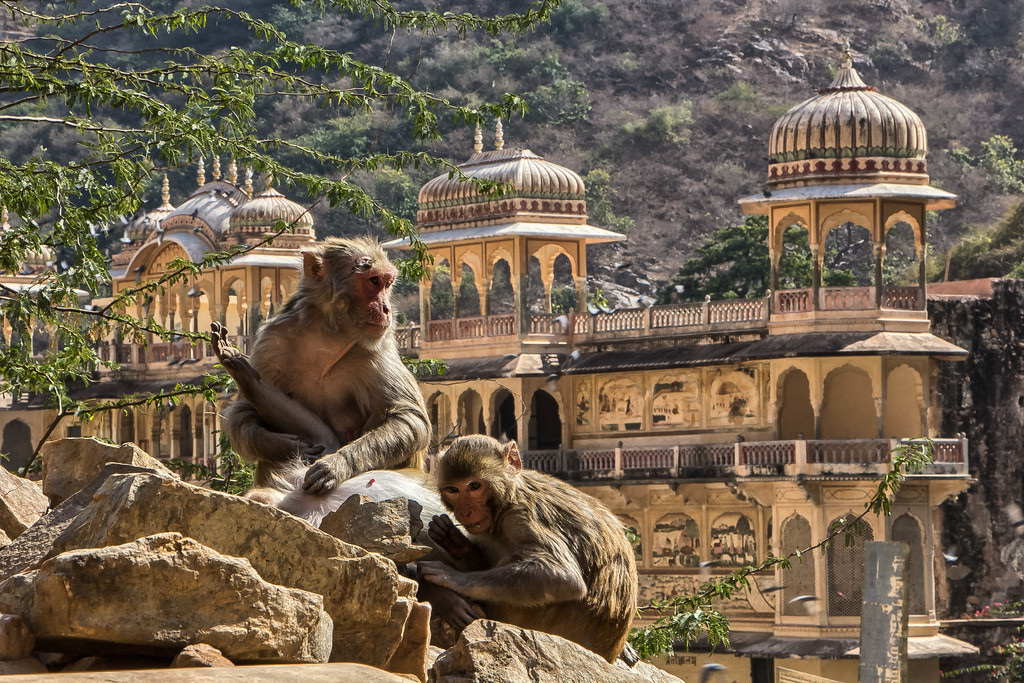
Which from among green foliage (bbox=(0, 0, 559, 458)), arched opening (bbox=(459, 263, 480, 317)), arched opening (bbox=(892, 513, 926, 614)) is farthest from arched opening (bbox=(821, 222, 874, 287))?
green foliage (bbox=(0, 0, 559, 458))

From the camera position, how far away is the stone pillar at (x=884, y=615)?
58.1 ft

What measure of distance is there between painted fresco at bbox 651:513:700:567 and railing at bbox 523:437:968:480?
140cm

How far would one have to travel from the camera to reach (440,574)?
559cm

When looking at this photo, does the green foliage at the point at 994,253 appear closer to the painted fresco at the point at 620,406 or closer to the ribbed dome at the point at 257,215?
the painted fresco at the point at 620,406

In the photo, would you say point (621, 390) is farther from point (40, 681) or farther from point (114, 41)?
point (114, 41)

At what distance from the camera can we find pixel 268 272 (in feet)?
144

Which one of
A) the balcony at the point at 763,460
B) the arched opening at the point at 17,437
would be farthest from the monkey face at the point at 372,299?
the arched opening at the point at 17,437

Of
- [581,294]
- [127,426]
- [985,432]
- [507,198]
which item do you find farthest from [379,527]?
[127,426]

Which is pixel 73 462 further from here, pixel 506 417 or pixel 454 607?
pixel 506 417

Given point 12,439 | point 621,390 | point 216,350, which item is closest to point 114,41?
point 12,439

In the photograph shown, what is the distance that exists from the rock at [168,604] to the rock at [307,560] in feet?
1.05

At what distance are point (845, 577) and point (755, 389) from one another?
3487mm

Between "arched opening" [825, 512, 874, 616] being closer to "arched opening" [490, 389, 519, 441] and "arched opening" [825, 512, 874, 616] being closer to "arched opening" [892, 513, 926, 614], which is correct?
"arched opening" [892, 513, 926, 614]

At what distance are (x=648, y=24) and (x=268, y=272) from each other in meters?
42.3
